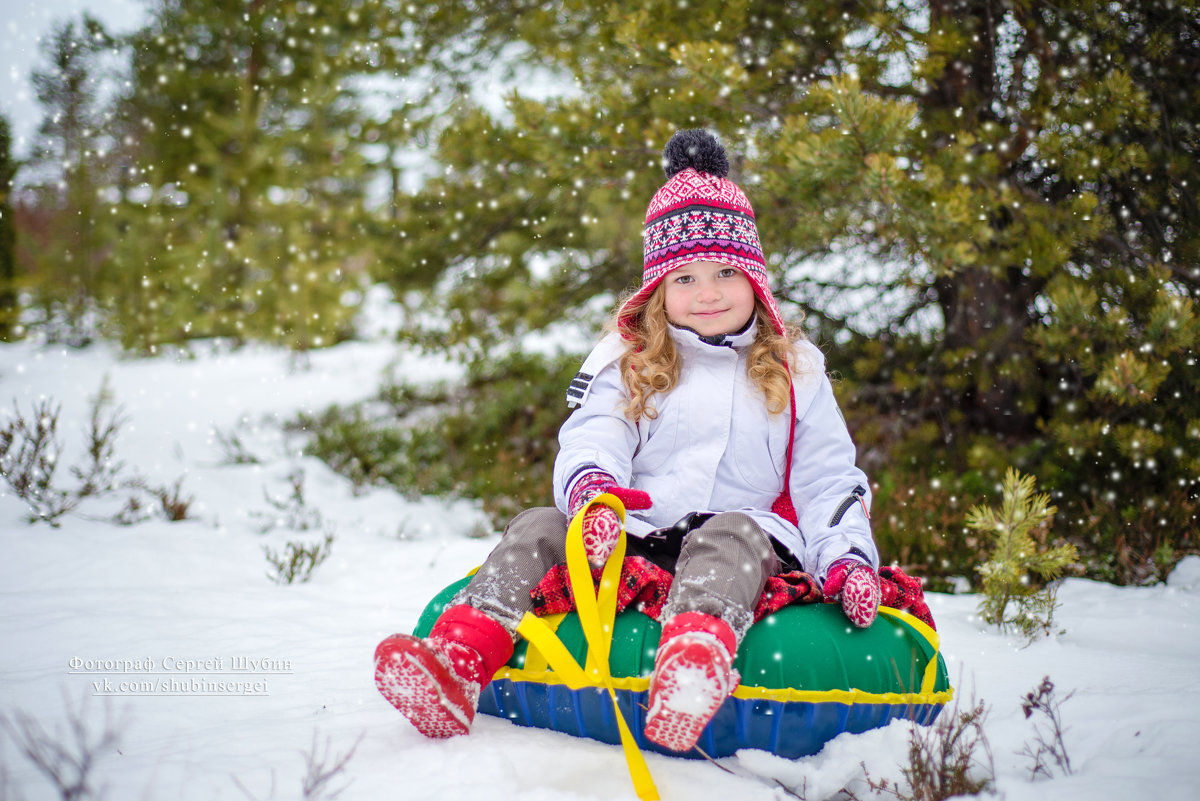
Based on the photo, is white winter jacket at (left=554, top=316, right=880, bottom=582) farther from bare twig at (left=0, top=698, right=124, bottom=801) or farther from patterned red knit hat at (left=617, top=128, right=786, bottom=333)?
bare twig at (left=0, top=698, right=124, bottom=801)

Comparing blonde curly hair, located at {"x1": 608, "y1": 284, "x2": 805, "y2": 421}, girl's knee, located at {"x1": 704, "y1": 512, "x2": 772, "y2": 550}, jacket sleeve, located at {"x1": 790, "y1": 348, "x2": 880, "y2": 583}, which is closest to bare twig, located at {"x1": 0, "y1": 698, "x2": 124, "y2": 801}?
girl's knee, located at {"x1": 704, "y1": 512, "x2": 772, "y2": 550}

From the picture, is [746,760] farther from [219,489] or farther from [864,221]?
[219,489]

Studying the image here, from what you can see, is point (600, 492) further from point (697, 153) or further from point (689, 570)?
point (697, 153)

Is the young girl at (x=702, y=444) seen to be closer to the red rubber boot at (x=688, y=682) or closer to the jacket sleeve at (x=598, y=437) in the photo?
the jacket sleeve at (x=598, y=437)

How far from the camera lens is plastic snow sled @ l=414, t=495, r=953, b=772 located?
1.86 m

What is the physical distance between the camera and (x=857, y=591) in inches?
78.5

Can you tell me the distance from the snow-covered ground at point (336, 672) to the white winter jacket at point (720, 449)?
685mm

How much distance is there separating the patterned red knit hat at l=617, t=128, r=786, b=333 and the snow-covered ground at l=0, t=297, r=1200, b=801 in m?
1.50

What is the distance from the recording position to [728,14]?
12.0 feet

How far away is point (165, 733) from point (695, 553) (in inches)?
59.4

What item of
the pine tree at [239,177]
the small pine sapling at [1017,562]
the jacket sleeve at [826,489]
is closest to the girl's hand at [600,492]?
the jacket sleeve at [826,489]

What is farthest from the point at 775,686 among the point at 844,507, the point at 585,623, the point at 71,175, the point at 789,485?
the point at 71,175

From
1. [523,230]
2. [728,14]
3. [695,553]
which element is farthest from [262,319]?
[695,553]

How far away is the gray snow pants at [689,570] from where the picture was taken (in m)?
1.83
